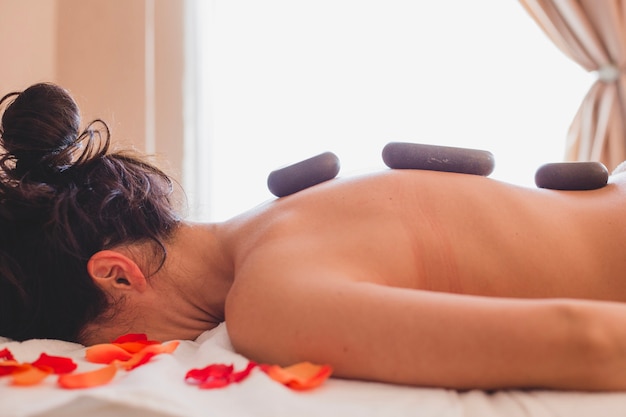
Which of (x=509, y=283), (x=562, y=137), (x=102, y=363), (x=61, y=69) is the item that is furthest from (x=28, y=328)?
(x=562, y=137)

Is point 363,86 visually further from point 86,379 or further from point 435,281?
point 86,379

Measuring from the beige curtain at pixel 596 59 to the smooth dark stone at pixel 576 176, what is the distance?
1201 mm

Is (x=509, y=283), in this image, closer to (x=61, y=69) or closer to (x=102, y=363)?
(x=102, y=363)

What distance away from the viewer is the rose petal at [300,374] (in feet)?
2.42

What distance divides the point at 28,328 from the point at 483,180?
0.85m

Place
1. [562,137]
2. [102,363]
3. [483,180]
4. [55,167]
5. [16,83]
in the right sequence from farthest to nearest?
1. [562,137]
2. [16,83]
3. [55,167]
4. [483,180]
5. [102,363]

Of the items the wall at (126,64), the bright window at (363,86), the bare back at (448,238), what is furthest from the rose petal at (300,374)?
the wall at (126,64)

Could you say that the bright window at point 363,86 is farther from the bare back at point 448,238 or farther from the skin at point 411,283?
the bare back at point 448,238

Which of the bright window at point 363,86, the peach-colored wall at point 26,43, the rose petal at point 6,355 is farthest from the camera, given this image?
the bright window at point 363,86

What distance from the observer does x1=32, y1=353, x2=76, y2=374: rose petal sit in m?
0.83

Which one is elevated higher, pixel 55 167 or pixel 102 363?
pixel 55 167

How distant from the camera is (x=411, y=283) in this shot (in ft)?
3.04

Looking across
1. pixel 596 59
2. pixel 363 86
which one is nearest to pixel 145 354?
pixel 363 86

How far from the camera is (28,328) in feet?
3.65
